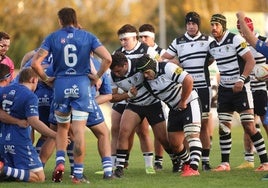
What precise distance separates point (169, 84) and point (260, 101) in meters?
2.97

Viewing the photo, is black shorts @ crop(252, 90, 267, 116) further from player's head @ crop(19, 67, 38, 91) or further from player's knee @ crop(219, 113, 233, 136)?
player's head @ crop(19, 67, 38, 91)

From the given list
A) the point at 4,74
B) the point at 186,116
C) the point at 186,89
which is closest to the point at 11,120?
the point at 4,74

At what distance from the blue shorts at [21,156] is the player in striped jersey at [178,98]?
2025 mm

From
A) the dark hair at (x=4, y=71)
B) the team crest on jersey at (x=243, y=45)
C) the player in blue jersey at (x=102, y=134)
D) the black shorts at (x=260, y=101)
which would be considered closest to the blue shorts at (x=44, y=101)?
the dark hair at (x=4, y=71)

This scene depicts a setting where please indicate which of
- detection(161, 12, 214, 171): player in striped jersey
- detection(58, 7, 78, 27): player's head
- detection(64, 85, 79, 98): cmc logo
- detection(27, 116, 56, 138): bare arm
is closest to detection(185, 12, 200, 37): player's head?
detection(161, 12, 214, 171): player in striped jersey

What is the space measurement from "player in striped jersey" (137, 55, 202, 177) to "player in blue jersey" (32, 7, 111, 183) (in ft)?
3.61

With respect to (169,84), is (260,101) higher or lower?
higher

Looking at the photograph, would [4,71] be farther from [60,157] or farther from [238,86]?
[238,86]

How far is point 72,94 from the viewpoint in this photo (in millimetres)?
13109

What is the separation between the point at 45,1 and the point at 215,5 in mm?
24757

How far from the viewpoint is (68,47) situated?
43.1ft

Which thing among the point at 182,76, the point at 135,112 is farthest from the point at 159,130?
the point at 182,76

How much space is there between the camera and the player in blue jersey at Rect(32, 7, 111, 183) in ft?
43.1

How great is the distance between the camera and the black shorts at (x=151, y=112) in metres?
14.9
